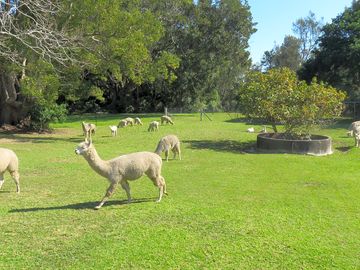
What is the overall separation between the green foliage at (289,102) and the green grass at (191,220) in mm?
4891

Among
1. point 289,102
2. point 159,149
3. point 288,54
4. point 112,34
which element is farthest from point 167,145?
point 288,54

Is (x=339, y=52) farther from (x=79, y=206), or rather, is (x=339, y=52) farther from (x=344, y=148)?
(x=79, y=206)

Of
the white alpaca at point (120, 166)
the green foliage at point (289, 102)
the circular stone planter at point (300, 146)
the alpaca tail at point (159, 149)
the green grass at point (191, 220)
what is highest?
the green foliage at point (289, 102)

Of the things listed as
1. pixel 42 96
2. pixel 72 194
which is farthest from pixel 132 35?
pixel 72 194

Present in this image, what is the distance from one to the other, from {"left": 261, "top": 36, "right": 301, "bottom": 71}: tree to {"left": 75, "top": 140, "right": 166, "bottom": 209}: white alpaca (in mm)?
76177

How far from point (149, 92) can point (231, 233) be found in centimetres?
4923

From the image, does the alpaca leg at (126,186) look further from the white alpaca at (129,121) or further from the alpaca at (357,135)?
the white alpaca at (129,121)

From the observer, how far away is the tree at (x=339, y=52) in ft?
122

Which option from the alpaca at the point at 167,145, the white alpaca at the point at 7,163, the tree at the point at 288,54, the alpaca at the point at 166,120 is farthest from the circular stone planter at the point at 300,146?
the tree at the point at 288,54

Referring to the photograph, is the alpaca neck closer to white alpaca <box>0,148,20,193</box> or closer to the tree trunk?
white alpaca <box>0,148,20,193</box>

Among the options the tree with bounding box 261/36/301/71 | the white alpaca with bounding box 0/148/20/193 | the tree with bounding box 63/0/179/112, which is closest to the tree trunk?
the tree with bounding box 63/0/179/112

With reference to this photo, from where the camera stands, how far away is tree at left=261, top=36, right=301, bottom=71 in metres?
82.9

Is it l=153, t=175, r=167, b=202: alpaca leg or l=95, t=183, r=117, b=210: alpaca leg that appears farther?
l=153, t=175, r=167, b=202: alpaca leg

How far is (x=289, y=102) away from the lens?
1988cm
